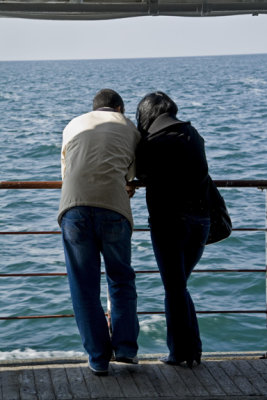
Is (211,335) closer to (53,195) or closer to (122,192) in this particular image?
(122,192)

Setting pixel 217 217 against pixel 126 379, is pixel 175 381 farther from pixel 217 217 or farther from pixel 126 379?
pixel 217 217

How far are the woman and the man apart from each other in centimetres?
12

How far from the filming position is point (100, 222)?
328cm

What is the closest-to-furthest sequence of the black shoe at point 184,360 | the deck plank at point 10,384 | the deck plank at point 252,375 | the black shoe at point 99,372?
1. the deck plank at point 10,384
2. the deck plank at point 252,375
3. the black shoe at point 99,372
4. the black shoe at point 184,360

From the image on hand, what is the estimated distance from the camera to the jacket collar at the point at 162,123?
10.9ft

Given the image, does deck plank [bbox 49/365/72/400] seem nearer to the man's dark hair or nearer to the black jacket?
the black jacket

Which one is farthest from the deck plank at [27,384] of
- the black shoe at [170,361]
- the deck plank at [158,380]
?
the black shoe at [170,361]

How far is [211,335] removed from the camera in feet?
28.3

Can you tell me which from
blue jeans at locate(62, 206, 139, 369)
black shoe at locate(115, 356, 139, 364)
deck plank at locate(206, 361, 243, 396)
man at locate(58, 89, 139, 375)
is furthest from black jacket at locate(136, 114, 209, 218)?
deck plank at locate(206, 361, 243, 396)

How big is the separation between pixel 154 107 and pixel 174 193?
0.46m

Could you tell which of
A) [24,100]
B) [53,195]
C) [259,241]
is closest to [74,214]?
[259,241]

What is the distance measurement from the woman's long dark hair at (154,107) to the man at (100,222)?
0.29ft

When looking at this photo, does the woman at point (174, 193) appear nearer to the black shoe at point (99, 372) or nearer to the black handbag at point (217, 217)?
the black handbag at point (217, 217)

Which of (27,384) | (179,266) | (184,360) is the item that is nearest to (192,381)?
(184,360)
